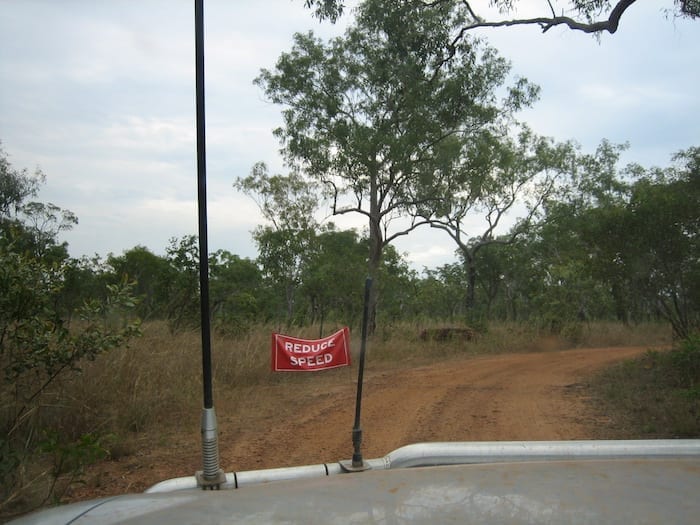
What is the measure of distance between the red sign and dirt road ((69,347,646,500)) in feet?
1.23

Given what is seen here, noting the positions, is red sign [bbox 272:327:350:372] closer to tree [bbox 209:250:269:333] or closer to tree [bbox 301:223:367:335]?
tree [bbox 209:250:269:333]

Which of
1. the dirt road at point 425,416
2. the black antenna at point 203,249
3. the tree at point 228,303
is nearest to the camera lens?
the black antenna at point 203,249

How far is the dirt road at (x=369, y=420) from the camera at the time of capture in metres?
6.32

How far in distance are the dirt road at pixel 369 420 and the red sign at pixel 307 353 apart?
14.8 inches

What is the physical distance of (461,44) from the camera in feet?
36.5

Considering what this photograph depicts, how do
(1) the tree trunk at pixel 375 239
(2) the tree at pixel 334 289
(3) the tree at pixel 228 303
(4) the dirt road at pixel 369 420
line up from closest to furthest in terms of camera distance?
(4) the dirt road at pixel 369 420
(3) the tree at pixel 228 303
(2) the tree at pixel 334 289
(1) the tree trunk at pixel 375 239

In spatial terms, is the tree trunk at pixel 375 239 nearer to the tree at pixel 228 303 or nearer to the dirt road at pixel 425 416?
the tree at pixel 228 303

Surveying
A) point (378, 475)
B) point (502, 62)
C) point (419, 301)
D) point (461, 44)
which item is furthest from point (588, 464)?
point (419, 301)

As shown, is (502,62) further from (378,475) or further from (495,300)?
(495,300)

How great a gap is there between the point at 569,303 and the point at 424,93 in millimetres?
12318

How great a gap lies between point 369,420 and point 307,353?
135 inches

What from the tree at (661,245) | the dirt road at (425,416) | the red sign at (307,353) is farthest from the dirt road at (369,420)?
the tree at (661,245)

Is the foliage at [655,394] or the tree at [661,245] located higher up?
the tree at [661,245]

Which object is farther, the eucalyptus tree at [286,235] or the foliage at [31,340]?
the eucalyptus tree at [286,235]
